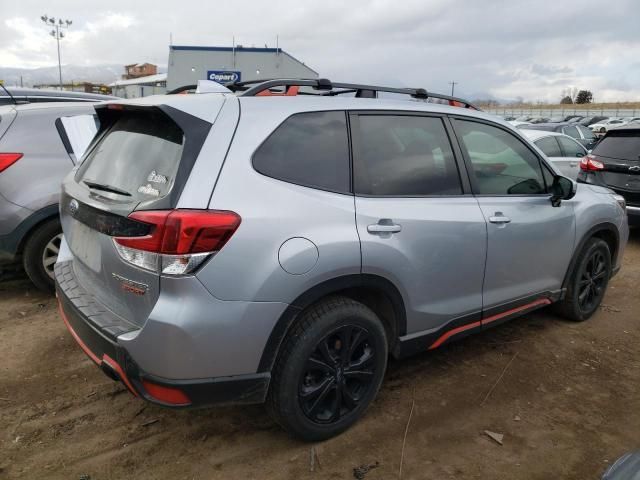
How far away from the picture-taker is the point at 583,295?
4.35 m

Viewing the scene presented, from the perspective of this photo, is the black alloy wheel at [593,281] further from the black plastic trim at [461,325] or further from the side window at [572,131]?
the side window at [572,131]

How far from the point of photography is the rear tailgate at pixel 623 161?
263 inches

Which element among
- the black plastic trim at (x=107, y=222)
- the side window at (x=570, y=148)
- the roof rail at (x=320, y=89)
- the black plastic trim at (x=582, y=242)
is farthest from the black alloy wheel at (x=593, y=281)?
the side window at (x=570, y=148)

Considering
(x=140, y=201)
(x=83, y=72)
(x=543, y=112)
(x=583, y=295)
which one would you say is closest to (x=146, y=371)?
(x=140, y=201)

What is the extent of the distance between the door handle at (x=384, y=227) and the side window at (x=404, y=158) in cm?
17

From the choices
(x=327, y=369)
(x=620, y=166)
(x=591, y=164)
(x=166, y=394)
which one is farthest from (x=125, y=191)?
(x=591, y=164)

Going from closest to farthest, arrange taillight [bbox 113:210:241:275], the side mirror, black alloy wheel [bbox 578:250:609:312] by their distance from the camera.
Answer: taillight [bbox 113:210:241:275], the side mirror, black alloy wheel [bbox 578:250:609:312]

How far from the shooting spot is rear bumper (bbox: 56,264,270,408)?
2232 mm

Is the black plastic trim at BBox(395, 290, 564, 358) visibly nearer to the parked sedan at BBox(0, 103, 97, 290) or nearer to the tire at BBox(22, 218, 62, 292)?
the parked sedan at BBox(0, 103, 97, 290)

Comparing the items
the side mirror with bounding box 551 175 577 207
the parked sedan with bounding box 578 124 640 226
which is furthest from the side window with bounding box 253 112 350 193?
the parked sedan with bounding box 578 124 640 226

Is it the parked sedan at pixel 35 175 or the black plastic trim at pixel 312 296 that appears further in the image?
the parked sedan at pixel 35 175

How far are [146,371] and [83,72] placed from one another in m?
167

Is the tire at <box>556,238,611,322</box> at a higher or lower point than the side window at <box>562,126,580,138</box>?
lower

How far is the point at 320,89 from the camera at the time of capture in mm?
2916
